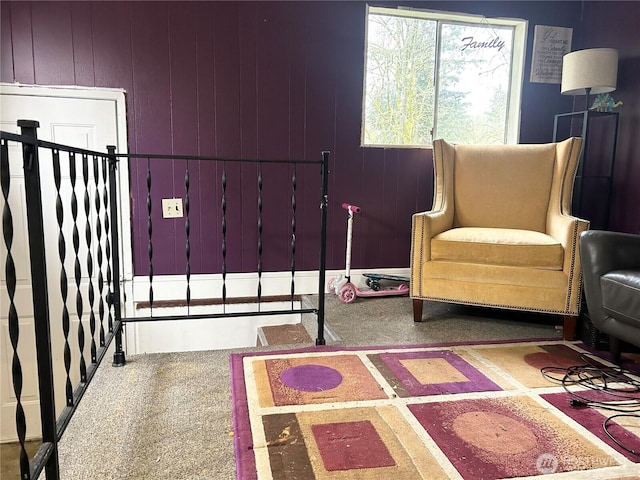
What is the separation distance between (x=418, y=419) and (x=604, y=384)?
→ 2.88 feet

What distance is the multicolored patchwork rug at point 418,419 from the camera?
1365mm

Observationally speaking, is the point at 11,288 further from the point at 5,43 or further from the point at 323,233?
the point at 5,43

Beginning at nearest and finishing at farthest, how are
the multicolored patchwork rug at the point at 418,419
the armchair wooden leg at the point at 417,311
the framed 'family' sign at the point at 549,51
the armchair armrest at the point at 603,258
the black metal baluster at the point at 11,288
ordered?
the black metal baluster at the point at 11,288, the multicolored patchwork rug at the point at 418,419, the armchair armrest at the point at 603,258, the armchair wooden leg at the point at 417,311, the framed 'family' sign at the point at 549,51

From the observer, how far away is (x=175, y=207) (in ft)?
10.1

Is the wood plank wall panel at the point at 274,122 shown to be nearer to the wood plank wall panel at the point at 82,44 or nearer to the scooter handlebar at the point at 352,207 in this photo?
the scooter handlebar at the point at 352,207

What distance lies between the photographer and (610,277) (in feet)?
6.67

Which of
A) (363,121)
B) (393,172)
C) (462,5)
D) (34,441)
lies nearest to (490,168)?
(393,172)

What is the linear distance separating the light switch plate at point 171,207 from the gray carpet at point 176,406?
1160mm

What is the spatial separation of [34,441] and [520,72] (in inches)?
166

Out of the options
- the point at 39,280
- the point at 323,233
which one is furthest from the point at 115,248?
the point at 39,280

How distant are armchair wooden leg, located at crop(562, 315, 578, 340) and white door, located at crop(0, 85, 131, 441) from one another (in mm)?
2564

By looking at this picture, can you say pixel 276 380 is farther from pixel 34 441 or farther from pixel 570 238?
pixel 34 441

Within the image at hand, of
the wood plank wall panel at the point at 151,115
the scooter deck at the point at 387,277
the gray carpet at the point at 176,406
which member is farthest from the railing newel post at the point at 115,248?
the scooter deck at the point at 387,277

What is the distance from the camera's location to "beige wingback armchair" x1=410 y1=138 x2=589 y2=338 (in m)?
2.42
